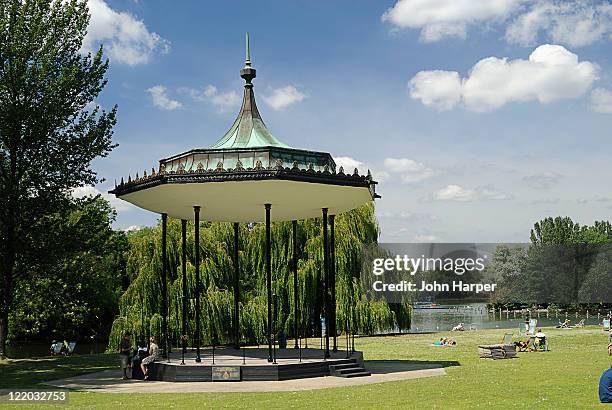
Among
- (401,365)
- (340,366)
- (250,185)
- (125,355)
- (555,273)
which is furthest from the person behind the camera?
(555,273)

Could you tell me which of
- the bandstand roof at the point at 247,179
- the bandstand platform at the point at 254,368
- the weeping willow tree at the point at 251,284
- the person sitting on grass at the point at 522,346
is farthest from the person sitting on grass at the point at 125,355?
the person sitting on grass at the point at 522,346

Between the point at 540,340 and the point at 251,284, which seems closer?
the point at 540,340

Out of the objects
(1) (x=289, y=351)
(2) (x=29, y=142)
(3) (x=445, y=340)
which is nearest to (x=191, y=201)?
(1) (x=289, y=351)

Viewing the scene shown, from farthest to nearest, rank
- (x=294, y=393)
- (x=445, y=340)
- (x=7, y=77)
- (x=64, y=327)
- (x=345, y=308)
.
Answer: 1. (x=64, y=327)
2. (x=345, y=308)
3. (x=445, y=340)
4. (x=7, y=77)
5. (x=294, y=393)

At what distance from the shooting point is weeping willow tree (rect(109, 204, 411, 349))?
103ft

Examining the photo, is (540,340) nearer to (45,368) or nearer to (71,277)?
(45,368)

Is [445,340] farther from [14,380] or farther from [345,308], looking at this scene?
[14,380]

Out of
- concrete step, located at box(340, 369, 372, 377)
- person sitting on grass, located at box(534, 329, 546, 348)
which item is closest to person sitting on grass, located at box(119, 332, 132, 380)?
concrete step, located at box(340, 369, 372, 377)

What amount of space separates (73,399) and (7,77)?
14.9 m

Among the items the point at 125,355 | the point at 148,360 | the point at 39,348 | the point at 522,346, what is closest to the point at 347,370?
the point at 148,360

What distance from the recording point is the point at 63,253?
A: 2680cm

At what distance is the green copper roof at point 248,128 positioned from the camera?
20.1 m

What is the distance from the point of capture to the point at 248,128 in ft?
68.0

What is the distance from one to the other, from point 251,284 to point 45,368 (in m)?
13.7
